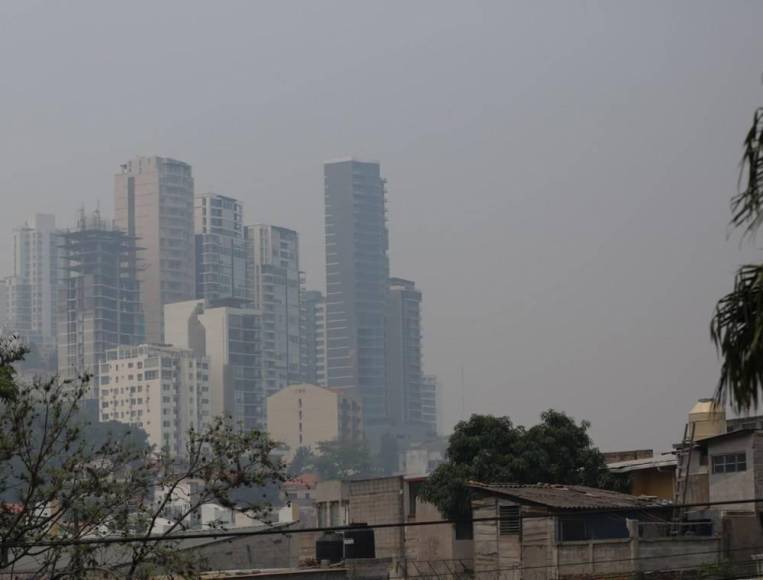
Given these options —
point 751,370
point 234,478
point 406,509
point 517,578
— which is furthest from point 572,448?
point 751,370

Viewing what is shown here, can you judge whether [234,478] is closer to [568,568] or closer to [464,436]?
[568,568]

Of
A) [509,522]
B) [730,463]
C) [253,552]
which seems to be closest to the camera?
[509,522]

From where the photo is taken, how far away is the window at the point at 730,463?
53.2 meters

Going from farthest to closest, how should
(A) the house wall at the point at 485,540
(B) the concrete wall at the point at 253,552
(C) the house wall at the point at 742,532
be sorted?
1. (B) the concrete wall at the point at 253,552
2. (A) the house wall at the point at 485,540
3. (C) the house wall at the point at 742,532

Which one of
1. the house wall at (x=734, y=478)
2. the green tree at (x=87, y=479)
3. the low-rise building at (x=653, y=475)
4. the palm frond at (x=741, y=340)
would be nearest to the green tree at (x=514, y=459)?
the low-rise building at (x=653, y=475)

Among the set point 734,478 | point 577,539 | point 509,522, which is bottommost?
point 577,539

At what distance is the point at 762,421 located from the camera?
195 ft

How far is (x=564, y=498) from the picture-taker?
5253 cm

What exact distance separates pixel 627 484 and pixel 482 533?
1289 cm

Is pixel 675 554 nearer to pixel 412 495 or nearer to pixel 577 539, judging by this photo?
pixel 577 539

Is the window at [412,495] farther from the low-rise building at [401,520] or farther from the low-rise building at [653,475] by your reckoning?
the low-rise building at [653,475]

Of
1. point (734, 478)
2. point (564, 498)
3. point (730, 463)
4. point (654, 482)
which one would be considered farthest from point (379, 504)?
point (734, 478)

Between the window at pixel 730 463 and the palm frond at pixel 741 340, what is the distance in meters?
47.5

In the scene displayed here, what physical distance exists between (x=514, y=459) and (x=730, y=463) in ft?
48.7
